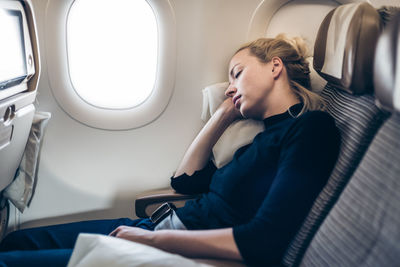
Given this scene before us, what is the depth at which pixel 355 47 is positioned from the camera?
3.57 feet

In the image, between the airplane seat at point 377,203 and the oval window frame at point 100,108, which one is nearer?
the airplane seat at point 377,203

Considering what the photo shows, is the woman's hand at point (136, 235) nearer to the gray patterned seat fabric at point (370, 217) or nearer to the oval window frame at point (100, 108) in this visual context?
the gray patterned seat fabric at point (370, 217)

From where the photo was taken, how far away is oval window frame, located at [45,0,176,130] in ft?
5.63

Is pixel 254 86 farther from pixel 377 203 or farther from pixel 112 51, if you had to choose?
pixel 112 51

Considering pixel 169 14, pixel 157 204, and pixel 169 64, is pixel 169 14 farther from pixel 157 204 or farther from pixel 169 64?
pixel 157 204

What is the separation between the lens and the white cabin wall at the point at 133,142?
183 cm

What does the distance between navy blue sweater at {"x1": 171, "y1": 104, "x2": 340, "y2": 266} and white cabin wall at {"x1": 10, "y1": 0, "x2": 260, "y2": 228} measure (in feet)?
2.13

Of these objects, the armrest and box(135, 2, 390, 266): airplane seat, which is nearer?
box(135, 2, 390, 266): airplane seat

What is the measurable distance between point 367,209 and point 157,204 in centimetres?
104

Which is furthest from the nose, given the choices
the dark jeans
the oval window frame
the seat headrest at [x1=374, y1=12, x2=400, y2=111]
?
the seat headrest at [x1=374, y1=12, x2=400, y2=111]

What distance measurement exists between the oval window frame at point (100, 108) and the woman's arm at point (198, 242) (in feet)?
2.75

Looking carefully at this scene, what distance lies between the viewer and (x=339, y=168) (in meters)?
1.09

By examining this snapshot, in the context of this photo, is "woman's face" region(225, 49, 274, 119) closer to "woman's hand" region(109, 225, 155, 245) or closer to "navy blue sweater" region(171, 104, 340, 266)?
"navy blue sweater" region(171, 104, 340, 266)

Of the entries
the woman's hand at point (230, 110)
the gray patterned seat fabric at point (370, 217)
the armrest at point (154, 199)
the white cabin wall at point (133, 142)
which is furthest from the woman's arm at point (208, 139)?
the gray patterned seat fabric at point (370, 217)
